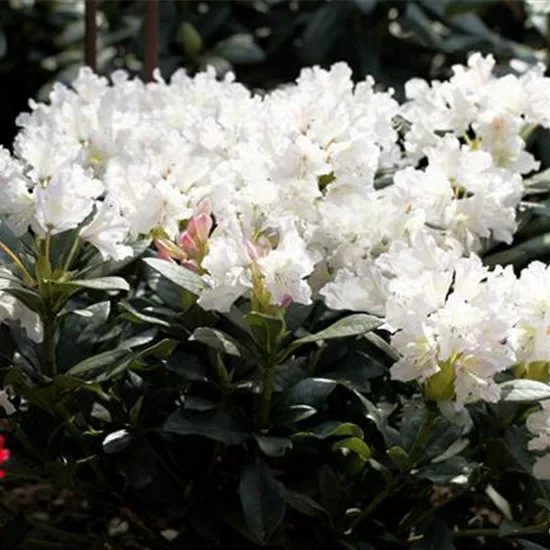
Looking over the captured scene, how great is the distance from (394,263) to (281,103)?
448 millimetres

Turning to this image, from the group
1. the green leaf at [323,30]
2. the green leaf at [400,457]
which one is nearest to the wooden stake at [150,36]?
the green leaf at [323,30]

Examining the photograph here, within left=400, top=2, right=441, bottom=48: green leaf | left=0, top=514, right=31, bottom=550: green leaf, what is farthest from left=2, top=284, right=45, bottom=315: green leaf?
left=400, top=2, right=441, bottom=48: green leaf

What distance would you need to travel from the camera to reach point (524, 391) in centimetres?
167

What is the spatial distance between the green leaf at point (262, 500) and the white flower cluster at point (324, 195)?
243 mm

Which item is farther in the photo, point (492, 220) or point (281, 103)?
point (281, 103)

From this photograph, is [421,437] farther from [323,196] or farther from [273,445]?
[323,196]

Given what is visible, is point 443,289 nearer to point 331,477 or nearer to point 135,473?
point 331,477

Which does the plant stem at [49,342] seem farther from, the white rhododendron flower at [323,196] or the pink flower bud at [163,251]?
the pink flower bud at [163,251]

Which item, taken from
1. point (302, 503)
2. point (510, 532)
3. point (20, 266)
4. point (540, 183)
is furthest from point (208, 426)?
point (540, 183)

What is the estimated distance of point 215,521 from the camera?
1.94m

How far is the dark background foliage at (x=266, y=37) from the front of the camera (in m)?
3.33

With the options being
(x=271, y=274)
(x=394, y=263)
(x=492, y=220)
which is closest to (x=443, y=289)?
(x=394, y=263)

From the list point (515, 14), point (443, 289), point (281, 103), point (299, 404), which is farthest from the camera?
point (515, 14)

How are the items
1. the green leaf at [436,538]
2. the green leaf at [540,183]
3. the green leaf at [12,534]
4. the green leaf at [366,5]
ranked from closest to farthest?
the green leaf at [436,538] → the green leaf at [12,534] → the green leaf at [540,183] → the green leaf at [366,5]
